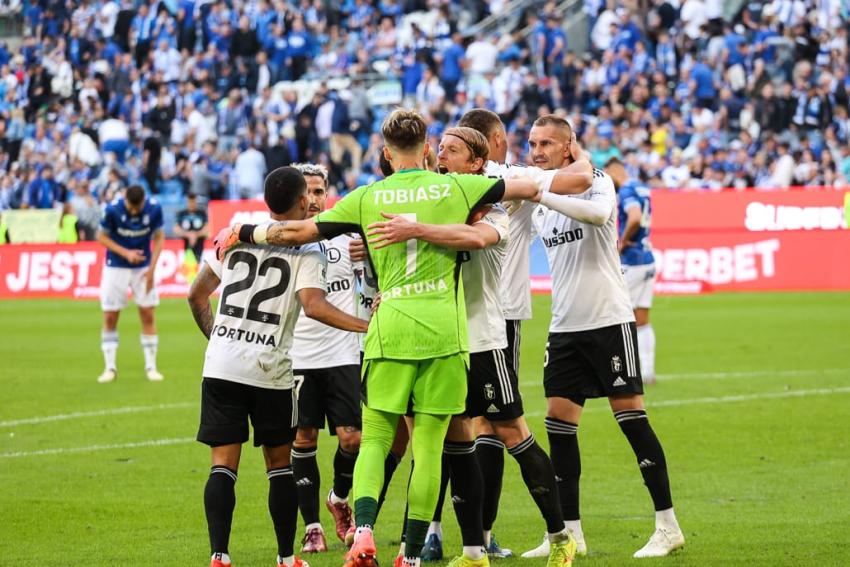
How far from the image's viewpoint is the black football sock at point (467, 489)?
674 cm

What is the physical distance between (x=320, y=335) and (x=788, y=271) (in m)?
18.0

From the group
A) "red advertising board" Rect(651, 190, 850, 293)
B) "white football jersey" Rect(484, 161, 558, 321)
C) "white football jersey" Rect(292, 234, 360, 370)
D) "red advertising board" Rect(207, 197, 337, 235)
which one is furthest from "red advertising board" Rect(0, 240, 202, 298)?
"white football jersey" Rect(484, 161, 558, 321)

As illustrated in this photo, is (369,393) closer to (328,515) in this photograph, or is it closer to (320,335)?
(320,335)

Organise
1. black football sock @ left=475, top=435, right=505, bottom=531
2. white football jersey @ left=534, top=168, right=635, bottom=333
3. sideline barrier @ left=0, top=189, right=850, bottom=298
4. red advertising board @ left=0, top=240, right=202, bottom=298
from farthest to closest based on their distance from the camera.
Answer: red advertising board @ left=0, top=240, right=202, bottom=298
sideline barrier @ left=0, top=189, right=850, bottom=298
white football jersey @ left=534, top=168, right=635, bottom=333
black football sock @ left=475, top=435, right=505, bottom=531

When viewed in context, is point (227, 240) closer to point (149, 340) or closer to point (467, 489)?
point (467, 489)

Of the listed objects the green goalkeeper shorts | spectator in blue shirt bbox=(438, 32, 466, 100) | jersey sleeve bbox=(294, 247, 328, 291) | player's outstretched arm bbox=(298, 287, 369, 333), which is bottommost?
the green goalkeeper shorts

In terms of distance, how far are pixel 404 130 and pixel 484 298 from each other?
3.57 feet

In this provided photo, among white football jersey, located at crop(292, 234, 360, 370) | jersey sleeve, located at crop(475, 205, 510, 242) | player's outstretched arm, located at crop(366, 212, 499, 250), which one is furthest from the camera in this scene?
white football jersey, located at crop(292, 234, 360, 370)

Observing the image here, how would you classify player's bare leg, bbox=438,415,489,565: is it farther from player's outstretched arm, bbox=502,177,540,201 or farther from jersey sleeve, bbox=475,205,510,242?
player's outstretched arm, bbox=502,177,540,201

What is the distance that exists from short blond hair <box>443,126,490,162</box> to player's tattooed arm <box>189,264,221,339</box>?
1423 millimetres

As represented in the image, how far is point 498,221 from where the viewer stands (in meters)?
6.58

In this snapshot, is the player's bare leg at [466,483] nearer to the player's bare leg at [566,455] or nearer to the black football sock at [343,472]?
the player's bare leg at [566,455]

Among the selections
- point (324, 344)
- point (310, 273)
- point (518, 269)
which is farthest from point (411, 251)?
point (324, 344)

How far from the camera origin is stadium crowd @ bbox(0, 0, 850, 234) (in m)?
30.8
